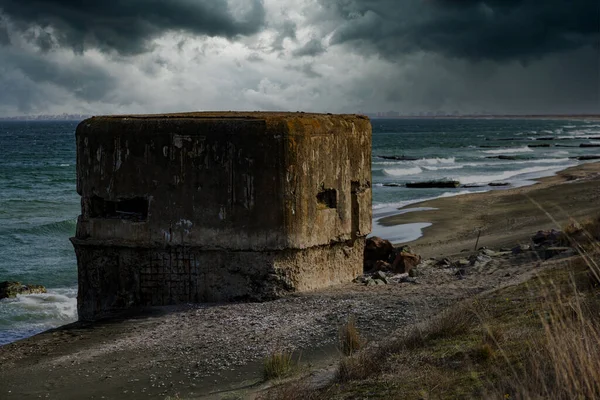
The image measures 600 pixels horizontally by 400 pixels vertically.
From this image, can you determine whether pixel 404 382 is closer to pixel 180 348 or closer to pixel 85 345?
pixel 180 348

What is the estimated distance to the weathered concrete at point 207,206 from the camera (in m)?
8.41

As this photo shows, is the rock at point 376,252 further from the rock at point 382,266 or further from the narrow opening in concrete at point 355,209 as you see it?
the narrow opening in concrete at point 355,209

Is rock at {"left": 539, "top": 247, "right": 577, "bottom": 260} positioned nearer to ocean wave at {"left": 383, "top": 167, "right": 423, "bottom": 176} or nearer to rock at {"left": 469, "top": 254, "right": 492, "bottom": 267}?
rock at {"left": 469, "top": 254, "right": 492, "bottom": 267}

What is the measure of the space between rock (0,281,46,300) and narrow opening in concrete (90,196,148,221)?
14.1ft

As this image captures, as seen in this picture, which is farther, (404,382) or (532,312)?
(532,312)

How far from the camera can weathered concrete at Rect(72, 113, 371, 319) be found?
27.6 feet

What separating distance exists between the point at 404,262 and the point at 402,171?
2998 cm

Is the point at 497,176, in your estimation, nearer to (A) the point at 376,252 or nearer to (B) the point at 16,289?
(A) the point at 376,252

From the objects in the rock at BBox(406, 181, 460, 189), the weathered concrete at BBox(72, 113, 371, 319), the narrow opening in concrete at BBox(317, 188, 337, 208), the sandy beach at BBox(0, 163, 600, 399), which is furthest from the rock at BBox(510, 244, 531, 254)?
the rock at BBox(406, 181, 460, 189)

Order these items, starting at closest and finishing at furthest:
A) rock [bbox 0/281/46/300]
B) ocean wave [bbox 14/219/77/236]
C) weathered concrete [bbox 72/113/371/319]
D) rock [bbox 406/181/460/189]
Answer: weathered concrete [bbox 72/113/371/319] → rock [bbox 0/281/46/300] → ocean wave [bbox 14/219/77/236] → rock [bbox 406/181/460/189]

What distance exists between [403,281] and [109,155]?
12.0 feet

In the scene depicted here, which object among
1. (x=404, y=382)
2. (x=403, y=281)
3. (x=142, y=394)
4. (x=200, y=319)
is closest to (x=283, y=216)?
(x=200, y=319)

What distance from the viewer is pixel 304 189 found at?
858cm

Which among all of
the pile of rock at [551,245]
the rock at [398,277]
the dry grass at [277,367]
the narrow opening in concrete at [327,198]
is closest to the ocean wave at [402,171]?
the pile of rock at [551,245]
